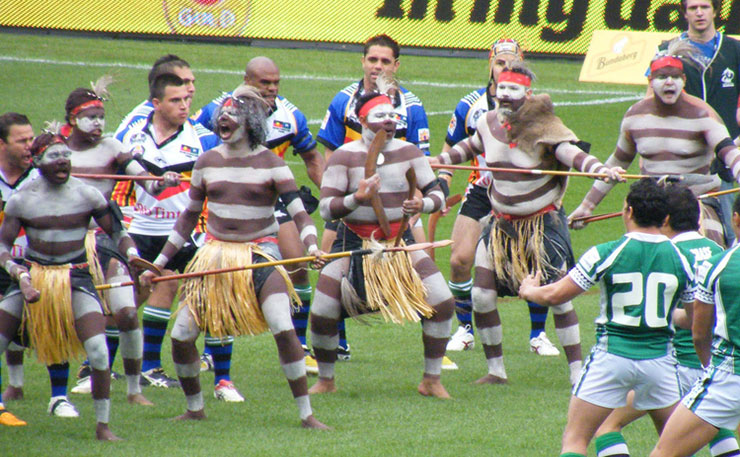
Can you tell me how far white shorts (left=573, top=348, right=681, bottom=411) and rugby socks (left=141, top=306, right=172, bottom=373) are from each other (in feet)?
10.8

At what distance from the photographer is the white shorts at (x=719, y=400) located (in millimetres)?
4633

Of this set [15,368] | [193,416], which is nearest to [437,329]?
[193,416]

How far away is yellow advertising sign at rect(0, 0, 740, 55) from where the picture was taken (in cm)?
2388

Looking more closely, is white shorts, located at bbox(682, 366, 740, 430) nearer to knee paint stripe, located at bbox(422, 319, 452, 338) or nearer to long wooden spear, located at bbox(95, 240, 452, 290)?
long wooden spear, located at bbox(95, 240, 452, 290)

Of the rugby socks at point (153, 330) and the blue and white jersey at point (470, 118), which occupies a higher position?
the blue and white jersey at point (470, 118)

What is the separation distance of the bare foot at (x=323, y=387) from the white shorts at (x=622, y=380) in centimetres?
253

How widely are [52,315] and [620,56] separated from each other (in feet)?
52.0

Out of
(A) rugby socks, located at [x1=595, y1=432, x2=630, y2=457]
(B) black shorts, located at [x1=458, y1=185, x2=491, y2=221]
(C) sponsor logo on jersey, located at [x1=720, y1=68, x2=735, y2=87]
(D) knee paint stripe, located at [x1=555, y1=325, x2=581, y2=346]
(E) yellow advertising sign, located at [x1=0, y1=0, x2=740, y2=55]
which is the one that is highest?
(E) yellow advertising sign, located at [x1=0, y1=0, x2=740, y2=55]

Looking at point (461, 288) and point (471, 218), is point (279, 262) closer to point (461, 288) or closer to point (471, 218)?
point (471, 218)

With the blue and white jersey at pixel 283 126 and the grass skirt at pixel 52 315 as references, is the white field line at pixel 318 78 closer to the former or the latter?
the blue and white jersey at pixel 283 126

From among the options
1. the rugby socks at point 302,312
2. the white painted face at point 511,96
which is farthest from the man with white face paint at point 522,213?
the rugby socks at point 302,312

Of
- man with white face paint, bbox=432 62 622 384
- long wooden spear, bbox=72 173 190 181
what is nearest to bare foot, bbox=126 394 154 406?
long wooden spear, bbox=72 173 190 181

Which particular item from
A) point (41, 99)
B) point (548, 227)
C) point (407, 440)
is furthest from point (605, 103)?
point (407, 440)

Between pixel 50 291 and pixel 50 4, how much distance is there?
18992 mm
